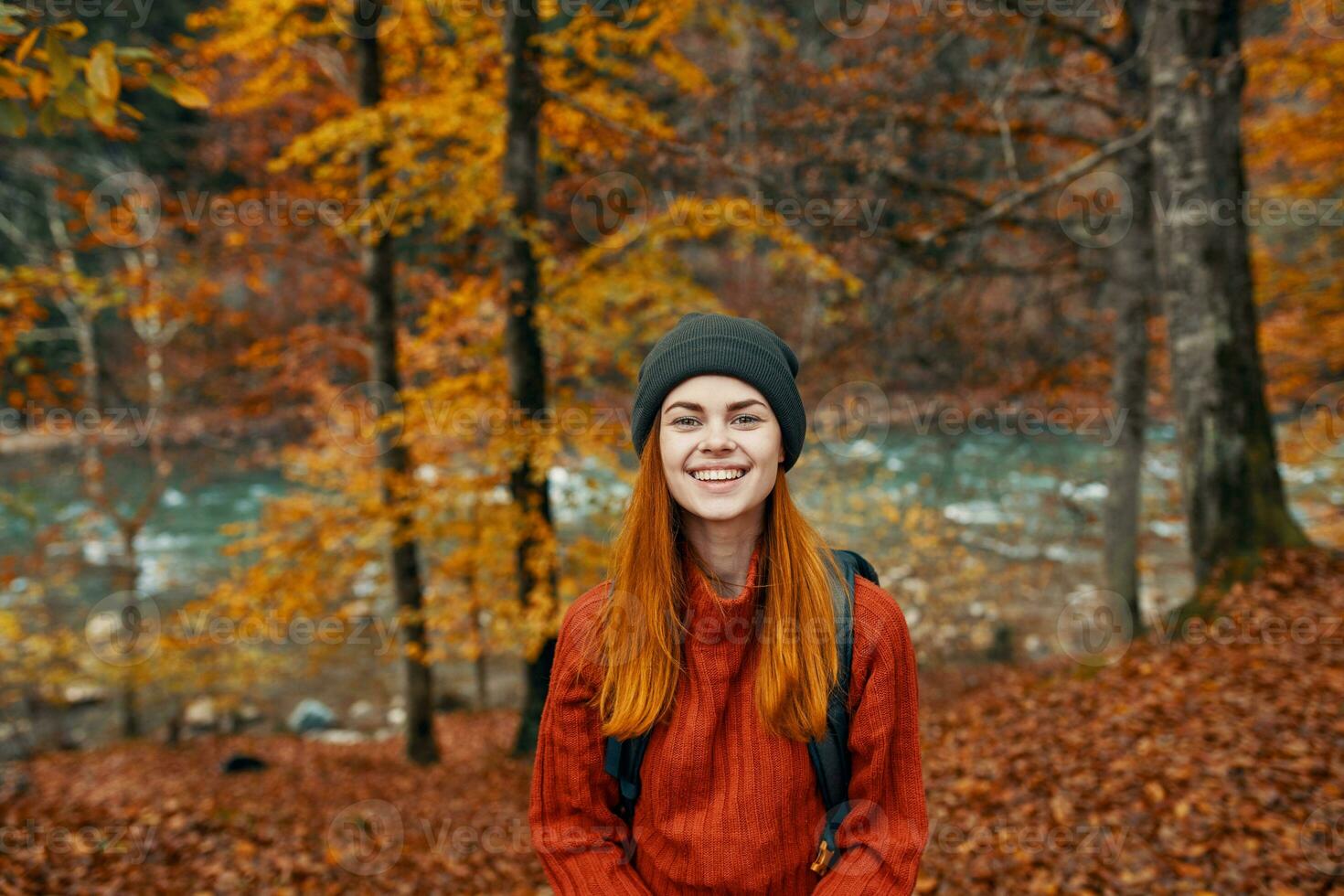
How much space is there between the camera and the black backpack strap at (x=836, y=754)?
1.86 meters

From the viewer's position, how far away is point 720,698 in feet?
6.13

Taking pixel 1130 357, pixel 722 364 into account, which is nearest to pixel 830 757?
pixel 722 364

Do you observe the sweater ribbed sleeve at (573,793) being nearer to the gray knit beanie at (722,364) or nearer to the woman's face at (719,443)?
the woman's face at (719,443)

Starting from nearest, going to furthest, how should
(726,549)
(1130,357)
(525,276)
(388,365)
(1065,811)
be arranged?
(726,549), (1065,811), (525,276), (388,365), (1130,357)

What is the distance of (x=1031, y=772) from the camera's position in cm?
551

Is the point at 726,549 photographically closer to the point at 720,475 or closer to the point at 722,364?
the point at 720,475

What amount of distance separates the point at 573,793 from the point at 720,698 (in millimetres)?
432

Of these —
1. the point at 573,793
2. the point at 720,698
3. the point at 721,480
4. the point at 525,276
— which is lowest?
the point at 573,793

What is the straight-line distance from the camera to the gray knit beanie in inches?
74.0

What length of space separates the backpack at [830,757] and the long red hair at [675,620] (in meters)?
0.03

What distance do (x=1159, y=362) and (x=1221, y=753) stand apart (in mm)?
12753

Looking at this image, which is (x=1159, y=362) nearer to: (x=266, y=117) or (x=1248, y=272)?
(x=1248, y=272)

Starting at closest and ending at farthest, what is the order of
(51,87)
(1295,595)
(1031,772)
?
(51,87) < (1031,772) < (1295,595)

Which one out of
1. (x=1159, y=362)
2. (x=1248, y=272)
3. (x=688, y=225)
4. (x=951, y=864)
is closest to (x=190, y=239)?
(x=688, y=225)
